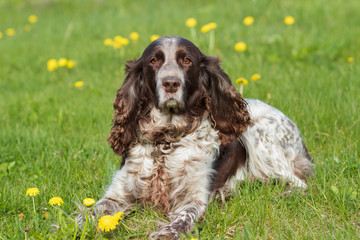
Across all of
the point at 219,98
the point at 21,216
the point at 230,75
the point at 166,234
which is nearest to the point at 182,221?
the point at 166,234

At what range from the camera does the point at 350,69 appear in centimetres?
635

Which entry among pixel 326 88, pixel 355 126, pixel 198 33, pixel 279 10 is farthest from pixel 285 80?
pixel 279 10

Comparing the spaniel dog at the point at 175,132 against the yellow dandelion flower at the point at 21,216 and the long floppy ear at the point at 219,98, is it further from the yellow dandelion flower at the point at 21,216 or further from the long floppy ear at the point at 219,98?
the yellow dandelion flower at the point at 21,216

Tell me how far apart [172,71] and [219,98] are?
523 millimetres

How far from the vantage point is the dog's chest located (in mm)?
3643

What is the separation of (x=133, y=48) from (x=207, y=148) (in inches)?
173

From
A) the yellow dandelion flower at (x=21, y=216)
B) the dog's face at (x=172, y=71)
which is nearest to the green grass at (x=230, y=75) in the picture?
the yellow dandelion flower at (x=21, y=216)

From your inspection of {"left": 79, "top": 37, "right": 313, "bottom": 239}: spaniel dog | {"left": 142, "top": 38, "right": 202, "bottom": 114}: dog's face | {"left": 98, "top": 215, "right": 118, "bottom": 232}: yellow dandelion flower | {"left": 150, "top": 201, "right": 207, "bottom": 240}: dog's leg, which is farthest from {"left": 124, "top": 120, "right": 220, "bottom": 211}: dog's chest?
{"left": 98, "top": 215, "right": 118, "bottom": 232}: yellow dandelion flower

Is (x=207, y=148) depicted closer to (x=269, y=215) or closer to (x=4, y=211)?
(x=269, y=215)

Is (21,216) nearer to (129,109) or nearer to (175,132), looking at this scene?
(129,109)

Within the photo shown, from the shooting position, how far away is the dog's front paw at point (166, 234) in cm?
319

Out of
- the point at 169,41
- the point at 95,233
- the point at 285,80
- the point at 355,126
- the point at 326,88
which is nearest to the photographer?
the point at 95,233

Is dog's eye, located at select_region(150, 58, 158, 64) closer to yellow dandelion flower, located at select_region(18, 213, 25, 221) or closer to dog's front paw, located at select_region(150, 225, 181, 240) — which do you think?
dog's front paw, located at select_region(150, 225, 181, 240)

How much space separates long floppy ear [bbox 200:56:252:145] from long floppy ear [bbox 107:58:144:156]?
0.51 meters
